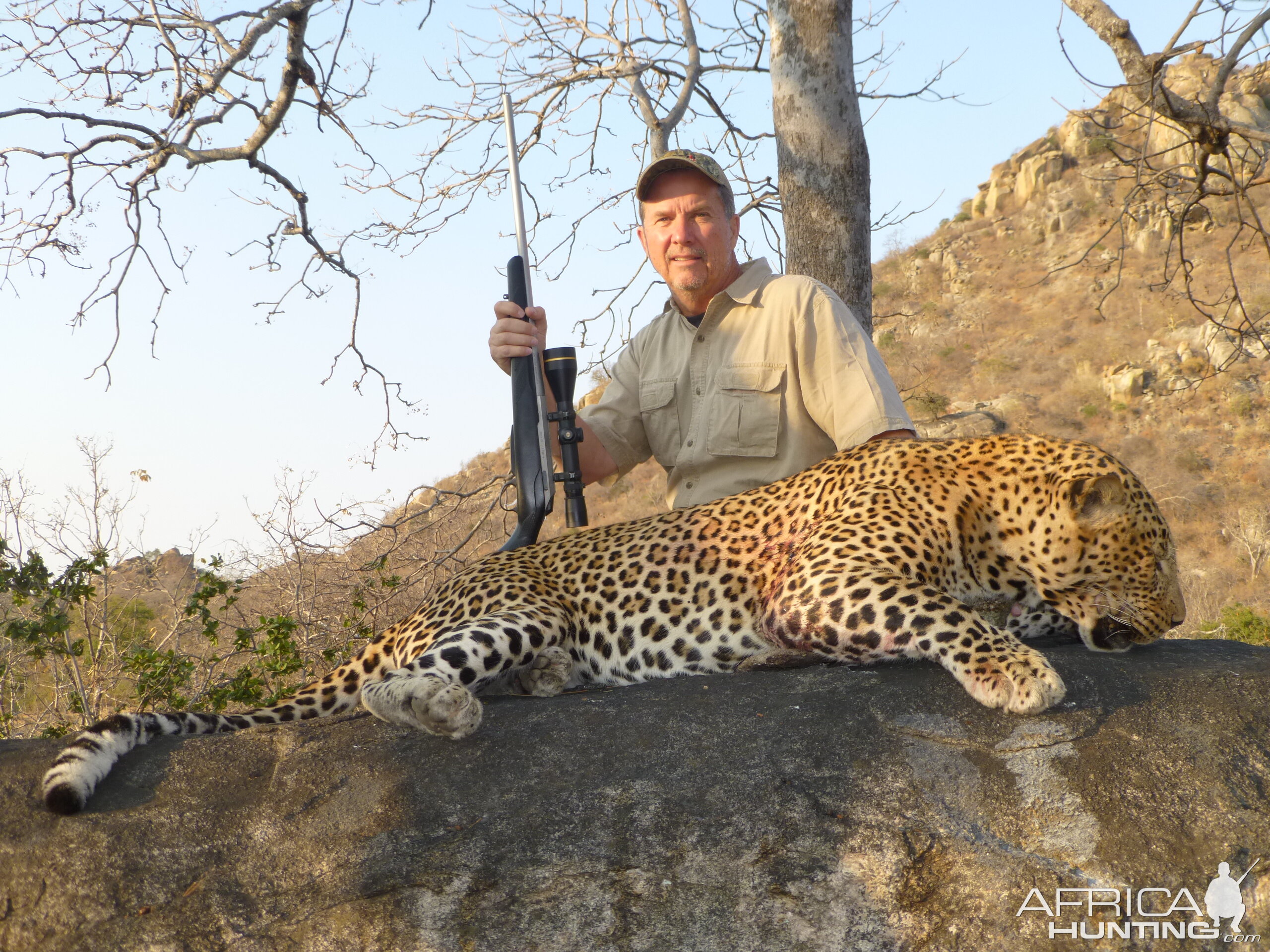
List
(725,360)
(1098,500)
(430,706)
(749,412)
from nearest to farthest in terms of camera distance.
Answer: (430,706) → (1098,500) → (749,412) → (725,360)

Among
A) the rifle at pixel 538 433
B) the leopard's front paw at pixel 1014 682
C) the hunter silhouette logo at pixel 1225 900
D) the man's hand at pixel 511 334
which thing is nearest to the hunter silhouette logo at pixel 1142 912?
the hunter silhouette logo at pixel 1225 900

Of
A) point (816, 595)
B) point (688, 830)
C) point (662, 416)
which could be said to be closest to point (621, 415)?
point (662, 416)

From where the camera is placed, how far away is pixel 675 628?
446 cm

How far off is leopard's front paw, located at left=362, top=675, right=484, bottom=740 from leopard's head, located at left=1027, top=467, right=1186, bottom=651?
7.59ft

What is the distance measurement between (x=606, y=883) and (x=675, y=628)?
1.66 metres

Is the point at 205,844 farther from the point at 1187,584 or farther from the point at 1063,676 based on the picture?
the point at 1187,584

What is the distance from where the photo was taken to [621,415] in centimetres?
640

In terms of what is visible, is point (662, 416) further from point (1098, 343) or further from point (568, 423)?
point (1098, 343)

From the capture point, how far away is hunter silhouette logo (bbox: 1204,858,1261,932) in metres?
2.72

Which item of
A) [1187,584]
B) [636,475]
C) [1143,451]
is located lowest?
[1187,584]

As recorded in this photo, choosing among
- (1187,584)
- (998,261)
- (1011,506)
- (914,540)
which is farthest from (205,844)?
(998,261)

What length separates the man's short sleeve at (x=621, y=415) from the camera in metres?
6.37

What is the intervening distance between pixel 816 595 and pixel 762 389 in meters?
1.91

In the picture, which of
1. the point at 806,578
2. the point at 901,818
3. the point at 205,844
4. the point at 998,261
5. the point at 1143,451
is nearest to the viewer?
the point at 901,818
